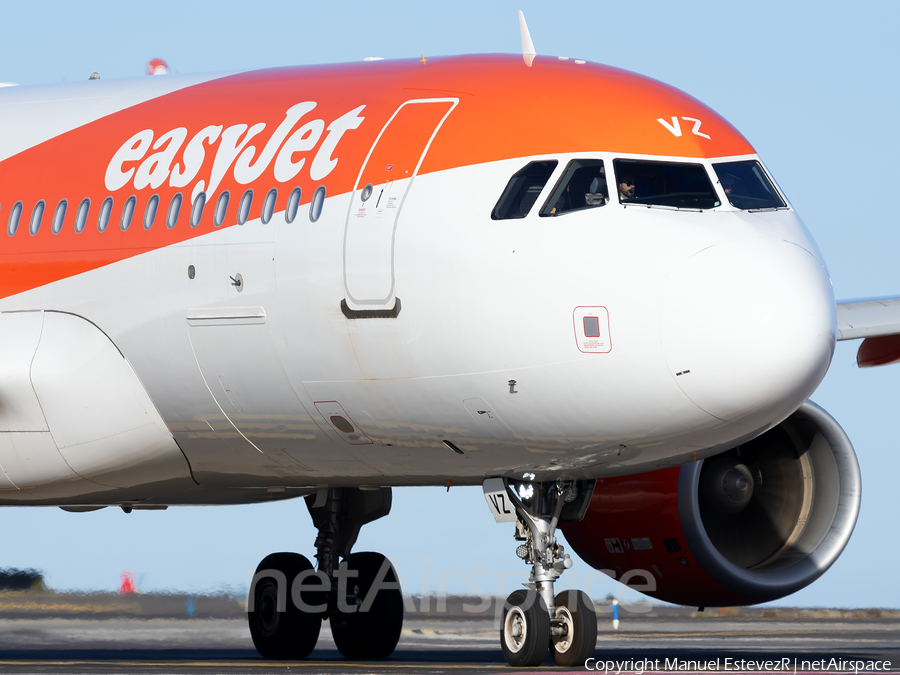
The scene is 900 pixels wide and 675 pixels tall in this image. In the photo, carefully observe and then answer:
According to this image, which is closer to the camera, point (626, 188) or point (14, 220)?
point (626, 188)

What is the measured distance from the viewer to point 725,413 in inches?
376

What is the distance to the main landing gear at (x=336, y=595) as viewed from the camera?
580 inches

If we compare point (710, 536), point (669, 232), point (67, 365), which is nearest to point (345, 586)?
point (710, 536)

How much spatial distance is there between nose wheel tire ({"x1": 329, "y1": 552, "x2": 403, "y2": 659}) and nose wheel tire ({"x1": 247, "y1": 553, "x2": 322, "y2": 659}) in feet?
0.80

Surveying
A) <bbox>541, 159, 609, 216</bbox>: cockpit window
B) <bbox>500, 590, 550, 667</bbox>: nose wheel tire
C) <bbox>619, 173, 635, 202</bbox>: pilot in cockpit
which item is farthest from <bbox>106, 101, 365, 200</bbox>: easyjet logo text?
<bbox>500, 590, 550, 667</bbox>: nose wheel tire

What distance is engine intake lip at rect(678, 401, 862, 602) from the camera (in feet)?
41.1

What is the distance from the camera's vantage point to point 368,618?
15.0m

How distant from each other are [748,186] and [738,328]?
4.41 ft

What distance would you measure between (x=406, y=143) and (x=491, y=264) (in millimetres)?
1110

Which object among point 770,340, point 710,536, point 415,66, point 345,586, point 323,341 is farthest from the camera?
point 345,586

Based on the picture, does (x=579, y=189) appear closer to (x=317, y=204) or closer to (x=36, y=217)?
(x=317, y=204)

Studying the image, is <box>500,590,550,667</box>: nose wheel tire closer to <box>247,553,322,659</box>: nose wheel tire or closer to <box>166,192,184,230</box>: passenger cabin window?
<box>166,192,184,230</box>: passenger cabin window

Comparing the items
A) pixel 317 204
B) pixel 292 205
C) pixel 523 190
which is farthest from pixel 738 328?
pixel 292 205

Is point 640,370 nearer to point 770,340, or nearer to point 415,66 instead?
point 770,340
